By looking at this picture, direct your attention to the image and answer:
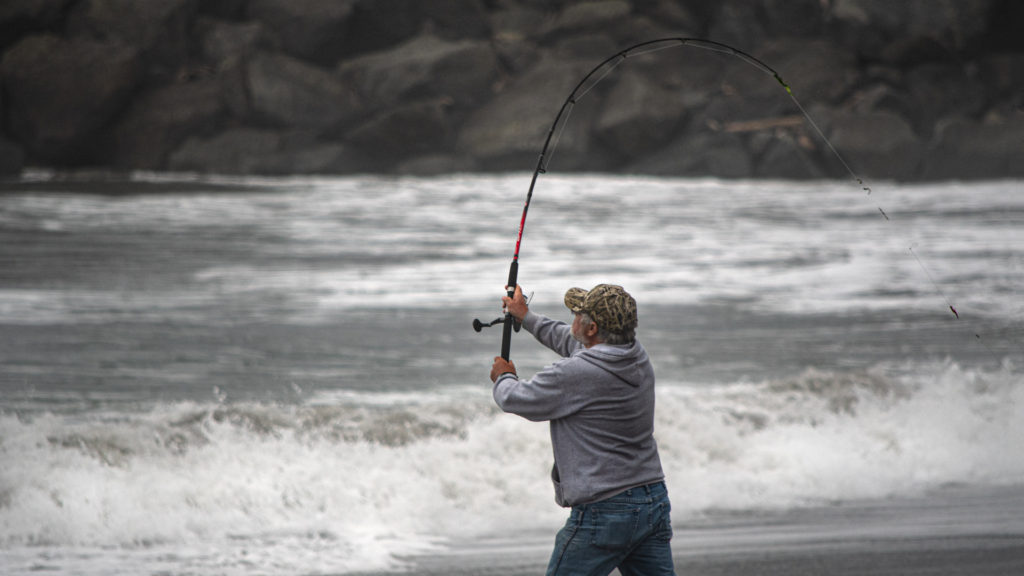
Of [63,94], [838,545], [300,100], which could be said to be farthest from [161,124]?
[838,545]

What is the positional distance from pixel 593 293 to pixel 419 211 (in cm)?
2145

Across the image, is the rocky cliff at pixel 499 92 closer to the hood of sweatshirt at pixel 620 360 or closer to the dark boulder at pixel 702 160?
the dark boulder at pixel 702 160

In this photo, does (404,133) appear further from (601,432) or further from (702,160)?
(601,432)

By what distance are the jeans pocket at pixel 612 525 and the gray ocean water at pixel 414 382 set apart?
6.85 ft

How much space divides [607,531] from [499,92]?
35493mm

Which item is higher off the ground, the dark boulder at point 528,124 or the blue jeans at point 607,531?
the dark boulder at point 528,124

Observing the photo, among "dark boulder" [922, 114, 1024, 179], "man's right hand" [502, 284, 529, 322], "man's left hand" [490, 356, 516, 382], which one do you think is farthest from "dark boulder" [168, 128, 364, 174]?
"man's left hand" [490, 356, 516, 382]

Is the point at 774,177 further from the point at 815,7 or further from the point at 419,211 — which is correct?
the point at 419,211

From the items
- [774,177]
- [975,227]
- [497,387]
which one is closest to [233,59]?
[774,177]

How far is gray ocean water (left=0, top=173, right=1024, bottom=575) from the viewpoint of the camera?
5254mm

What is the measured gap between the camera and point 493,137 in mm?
34250

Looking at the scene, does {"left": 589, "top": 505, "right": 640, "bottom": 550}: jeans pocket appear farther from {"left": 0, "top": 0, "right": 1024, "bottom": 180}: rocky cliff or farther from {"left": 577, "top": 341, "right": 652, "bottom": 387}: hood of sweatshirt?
{"left": 0, "top": 0, "right": 1024, "bottom": 180}: rocky cliff

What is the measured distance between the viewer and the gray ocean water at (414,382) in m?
5.25

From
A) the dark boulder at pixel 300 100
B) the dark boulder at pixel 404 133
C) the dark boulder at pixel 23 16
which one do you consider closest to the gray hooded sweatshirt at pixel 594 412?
the dark boulder at pixel 404 133
